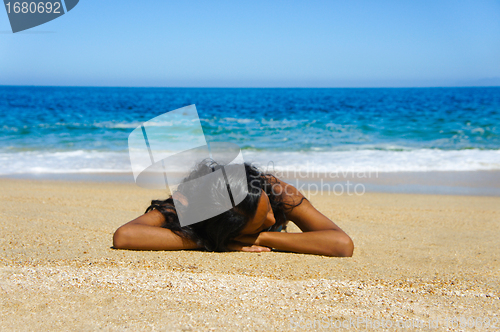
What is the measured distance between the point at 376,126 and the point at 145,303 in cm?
1619

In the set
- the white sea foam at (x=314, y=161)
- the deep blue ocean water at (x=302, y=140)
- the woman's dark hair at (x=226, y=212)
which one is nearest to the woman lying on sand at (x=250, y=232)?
the woman's dark hair at (x=226, y=212)

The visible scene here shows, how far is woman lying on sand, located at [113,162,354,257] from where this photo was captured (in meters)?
2.74

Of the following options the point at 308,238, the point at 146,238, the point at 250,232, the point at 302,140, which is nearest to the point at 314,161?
the point at 302,140

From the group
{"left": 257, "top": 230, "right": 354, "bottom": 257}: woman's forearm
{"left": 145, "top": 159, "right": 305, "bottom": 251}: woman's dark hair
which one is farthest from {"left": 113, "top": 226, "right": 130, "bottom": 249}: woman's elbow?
{"left": 257, "top": 230, "right": 354, "bottom": 257}: woman's forearm

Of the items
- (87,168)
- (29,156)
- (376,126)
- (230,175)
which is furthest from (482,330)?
(376,126)

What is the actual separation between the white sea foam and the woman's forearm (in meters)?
4.19

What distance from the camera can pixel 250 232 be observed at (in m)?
2.74

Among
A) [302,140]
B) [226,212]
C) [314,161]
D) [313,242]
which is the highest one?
[226,212]

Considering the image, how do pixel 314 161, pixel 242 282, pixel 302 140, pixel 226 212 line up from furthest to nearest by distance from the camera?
pixel 302 140, pixel 314 161, pixel 226 212, pixel 242 282

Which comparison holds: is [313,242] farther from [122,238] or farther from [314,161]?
[314,161]

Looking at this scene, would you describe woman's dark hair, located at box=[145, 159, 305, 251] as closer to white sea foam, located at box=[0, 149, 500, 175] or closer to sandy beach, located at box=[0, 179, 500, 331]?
sandy beach, located at box=[0, 179, 500, 331]

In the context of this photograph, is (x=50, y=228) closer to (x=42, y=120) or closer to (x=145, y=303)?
(x=145, y=303)

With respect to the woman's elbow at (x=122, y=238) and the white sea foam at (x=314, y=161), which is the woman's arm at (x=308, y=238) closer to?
the woman's elbow at (x=122, y=238)

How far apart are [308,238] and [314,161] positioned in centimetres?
614
